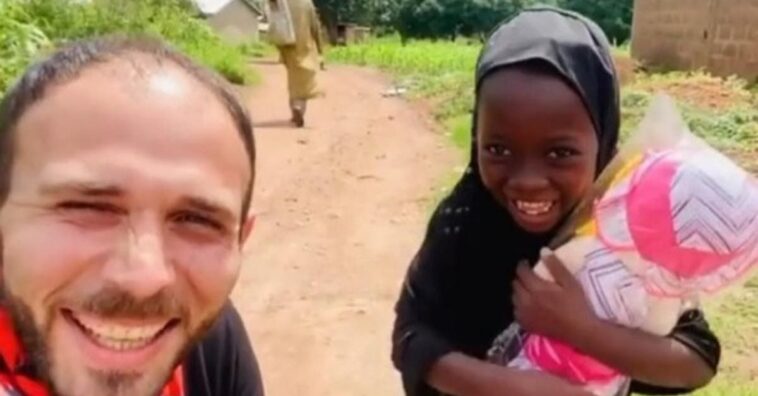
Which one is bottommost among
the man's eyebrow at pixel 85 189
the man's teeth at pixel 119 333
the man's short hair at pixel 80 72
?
the man's teeth at pixel 119 333

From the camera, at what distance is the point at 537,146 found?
1.67 meters

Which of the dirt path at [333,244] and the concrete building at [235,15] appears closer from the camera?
the dirt path at [333,244]

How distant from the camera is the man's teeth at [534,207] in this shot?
168cm

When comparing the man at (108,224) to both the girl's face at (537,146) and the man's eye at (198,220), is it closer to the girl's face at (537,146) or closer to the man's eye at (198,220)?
the man's eye at (198,220)

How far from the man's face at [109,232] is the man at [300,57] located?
834 centimetres

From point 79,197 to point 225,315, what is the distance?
1.73 ft

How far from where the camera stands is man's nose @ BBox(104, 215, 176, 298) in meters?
1.17

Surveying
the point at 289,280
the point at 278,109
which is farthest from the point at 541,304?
the point at 278,109

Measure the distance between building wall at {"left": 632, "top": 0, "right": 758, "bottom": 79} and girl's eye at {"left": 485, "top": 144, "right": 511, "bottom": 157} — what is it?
1261 centimetres

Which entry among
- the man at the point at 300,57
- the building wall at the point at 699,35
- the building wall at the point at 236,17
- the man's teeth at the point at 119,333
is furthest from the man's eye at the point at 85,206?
the building wall at the point at 236,17

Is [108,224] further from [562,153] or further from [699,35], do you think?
[699,35]

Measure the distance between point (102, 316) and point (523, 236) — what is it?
0.80 metres

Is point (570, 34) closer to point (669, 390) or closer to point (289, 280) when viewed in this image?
point (669, 390)

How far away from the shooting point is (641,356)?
5.36 ft
